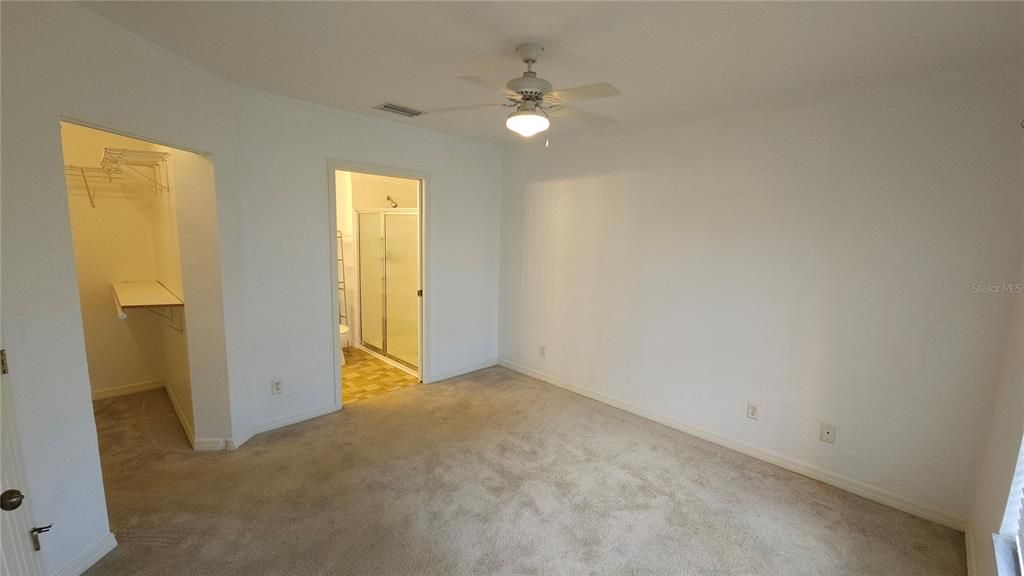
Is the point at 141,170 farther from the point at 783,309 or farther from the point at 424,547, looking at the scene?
the point at 783,309

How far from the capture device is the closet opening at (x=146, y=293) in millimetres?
2666

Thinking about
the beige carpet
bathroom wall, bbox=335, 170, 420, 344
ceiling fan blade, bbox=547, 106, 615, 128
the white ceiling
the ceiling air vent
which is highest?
the ceiling air vent

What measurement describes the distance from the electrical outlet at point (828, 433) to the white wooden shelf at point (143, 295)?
417 cm

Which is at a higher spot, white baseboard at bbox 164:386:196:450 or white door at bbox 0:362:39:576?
white door at bbox 0:362:39:576

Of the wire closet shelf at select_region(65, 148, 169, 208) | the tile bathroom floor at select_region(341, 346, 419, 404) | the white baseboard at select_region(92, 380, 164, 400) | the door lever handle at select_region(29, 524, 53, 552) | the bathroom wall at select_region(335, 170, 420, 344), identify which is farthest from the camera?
the bathroom wall at select_region(335, 170, 420, 344)

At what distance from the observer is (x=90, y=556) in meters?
1.84

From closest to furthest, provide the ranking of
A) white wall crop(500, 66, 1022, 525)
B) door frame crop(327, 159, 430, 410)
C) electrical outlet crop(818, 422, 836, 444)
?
→ white wall crop(500, 66, 1022, 525) < electrical outlet crop(818, 422, 836, 444) < door frame crop(327, 159, 430, 410)

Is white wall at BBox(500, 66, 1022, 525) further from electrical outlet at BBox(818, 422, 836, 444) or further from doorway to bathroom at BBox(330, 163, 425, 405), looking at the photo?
doorway to bathroom at BBox(330, 163, 425, 405)

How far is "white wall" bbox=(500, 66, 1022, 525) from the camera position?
215 cm

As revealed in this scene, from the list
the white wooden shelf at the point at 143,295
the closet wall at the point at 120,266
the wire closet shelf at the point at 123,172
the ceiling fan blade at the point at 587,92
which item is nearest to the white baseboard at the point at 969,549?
the ceiling fan blade at the point at 587,92

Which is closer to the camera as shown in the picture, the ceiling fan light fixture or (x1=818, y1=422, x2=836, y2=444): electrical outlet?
the ceiling fan light fixture

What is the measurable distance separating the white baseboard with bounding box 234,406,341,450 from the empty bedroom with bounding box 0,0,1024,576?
0.09ft

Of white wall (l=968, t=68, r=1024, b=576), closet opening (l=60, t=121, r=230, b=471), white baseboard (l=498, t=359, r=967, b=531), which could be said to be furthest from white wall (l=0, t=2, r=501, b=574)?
white wall (l=968, t=68, r=1024, b=576)

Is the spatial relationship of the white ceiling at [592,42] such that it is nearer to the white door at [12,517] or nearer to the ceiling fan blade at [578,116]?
the ceiling fan blade at [578,116]
